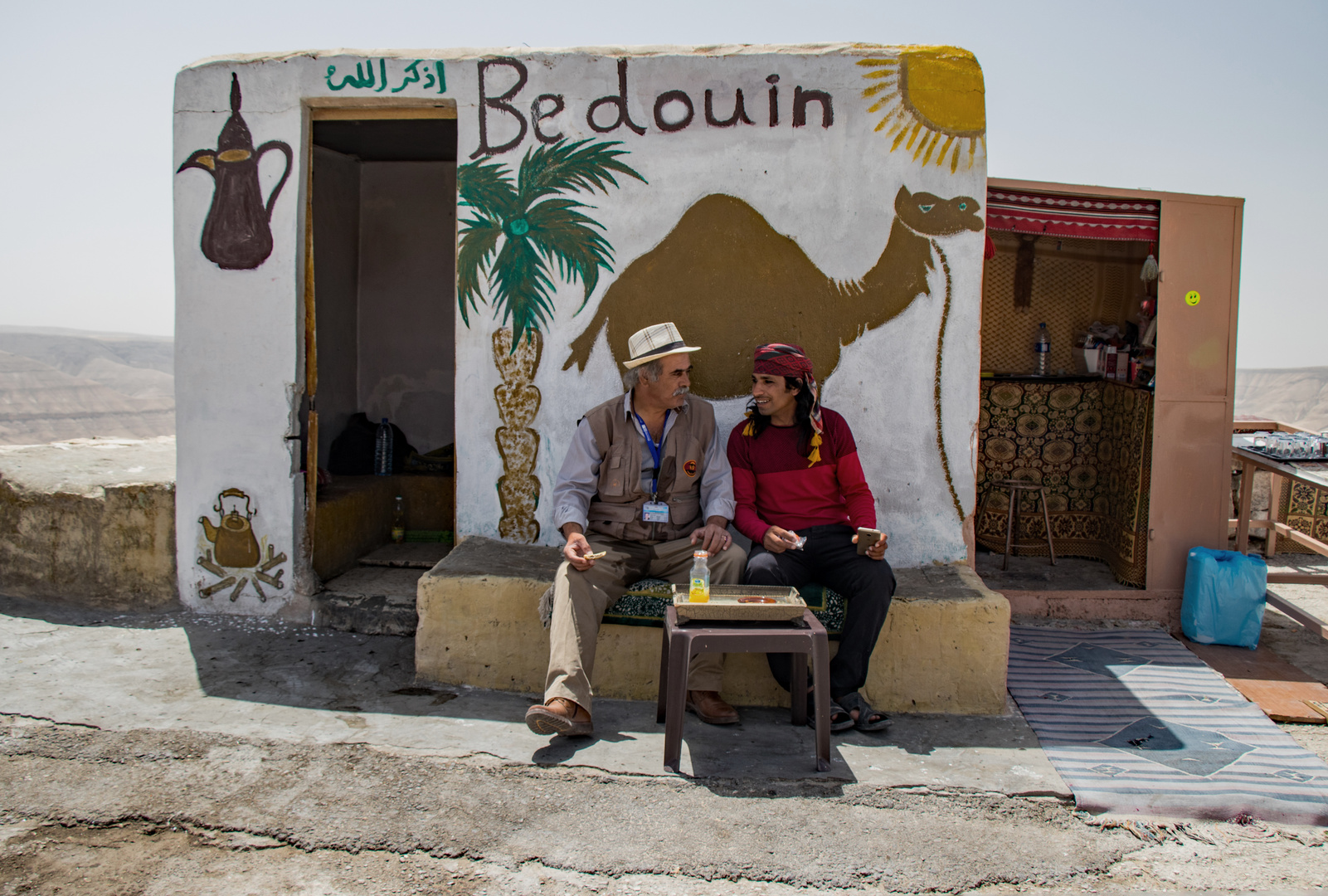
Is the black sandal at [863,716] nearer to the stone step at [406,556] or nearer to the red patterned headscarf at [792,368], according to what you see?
the red patterned headscarf at [792,368]

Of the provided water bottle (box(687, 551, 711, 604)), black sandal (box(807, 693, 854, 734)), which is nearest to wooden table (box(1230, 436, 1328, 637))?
black sandal (box(807, 693, 854, 734))

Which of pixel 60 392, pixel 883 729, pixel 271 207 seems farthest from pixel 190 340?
pixel 60 392

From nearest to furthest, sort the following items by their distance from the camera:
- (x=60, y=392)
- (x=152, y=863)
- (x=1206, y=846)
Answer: (x=152, y=863) < (x=1206, y=846) < (x=60, y=392)

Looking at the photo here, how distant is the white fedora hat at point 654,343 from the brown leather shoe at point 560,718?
1542mm

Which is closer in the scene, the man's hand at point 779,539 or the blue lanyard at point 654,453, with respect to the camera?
the man's hand at point 779,539

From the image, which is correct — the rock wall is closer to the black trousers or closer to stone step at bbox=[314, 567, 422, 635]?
stone step at bbox=[314, 567, 422, 635]

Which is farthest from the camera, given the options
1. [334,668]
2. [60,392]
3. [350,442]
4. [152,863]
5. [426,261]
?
[60,392]

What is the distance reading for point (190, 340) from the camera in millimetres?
4887

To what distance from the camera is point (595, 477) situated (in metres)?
4.09

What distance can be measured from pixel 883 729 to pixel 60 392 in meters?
21.8

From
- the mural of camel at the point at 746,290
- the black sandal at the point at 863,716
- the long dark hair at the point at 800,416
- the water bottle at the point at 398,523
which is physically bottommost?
the black sandal at the point at 863,716

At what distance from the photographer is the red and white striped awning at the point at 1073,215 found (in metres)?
5.25

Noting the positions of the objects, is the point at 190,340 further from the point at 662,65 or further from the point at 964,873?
the point at 964,873

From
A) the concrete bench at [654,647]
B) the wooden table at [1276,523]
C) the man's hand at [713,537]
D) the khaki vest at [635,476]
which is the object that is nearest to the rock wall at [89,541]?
the concrete bench at [654,647]
